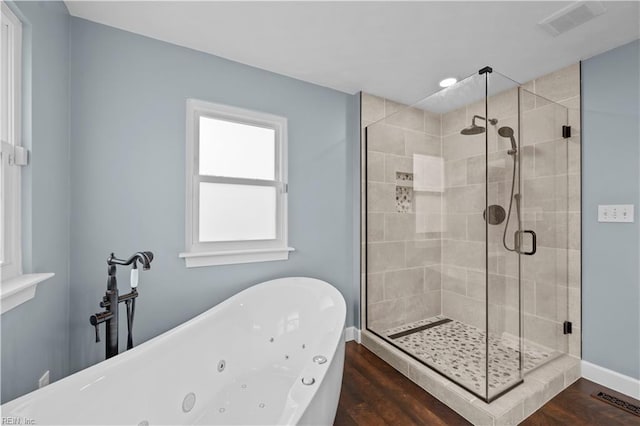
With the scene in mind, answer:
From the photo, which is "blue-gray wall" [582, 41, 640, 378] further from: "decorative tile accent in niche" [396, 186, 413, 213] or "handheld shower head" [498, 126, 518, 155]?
"decorative tile accent in niche" [396, 186, 413, 213]

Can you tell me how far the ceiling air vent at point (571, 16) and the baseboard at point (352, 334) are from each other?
8.75ft

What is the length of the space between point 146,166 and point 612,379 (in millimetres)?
3460

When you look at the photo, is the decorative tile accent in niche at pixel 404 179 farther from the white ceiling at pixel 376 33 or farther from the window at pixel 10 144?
the window at pixel 10 144

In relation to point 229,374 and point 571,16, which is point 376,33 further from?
point 229,374

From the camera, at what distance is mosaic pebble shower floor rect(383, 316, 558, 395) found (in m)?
1.70

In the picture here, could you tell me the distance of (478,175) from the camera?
1846 millimetres

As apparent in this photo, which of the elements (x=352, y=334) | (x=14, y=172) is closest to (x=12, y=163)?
(x=14, y=172)

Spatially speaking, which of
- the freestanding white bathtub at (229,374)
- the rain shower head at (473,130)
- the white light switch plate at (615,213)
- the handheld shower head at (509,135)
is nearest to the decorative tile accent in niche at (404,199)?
the rain shower head at (473,130)

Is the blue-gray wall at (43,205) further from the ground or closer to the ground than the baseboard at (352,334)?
further from the ground

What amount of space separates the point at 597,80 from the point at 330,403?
2760 mm

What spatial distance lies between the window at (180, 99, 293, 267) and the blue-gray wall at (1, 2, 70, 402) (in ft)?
2.15

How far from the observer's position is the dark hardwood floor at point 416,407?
1.59m

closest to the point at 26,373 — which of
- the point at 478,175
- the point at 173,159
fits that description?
the point at 173,159

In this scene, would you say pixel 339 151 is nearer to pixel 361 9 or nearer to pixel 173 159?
pixel 361 9
